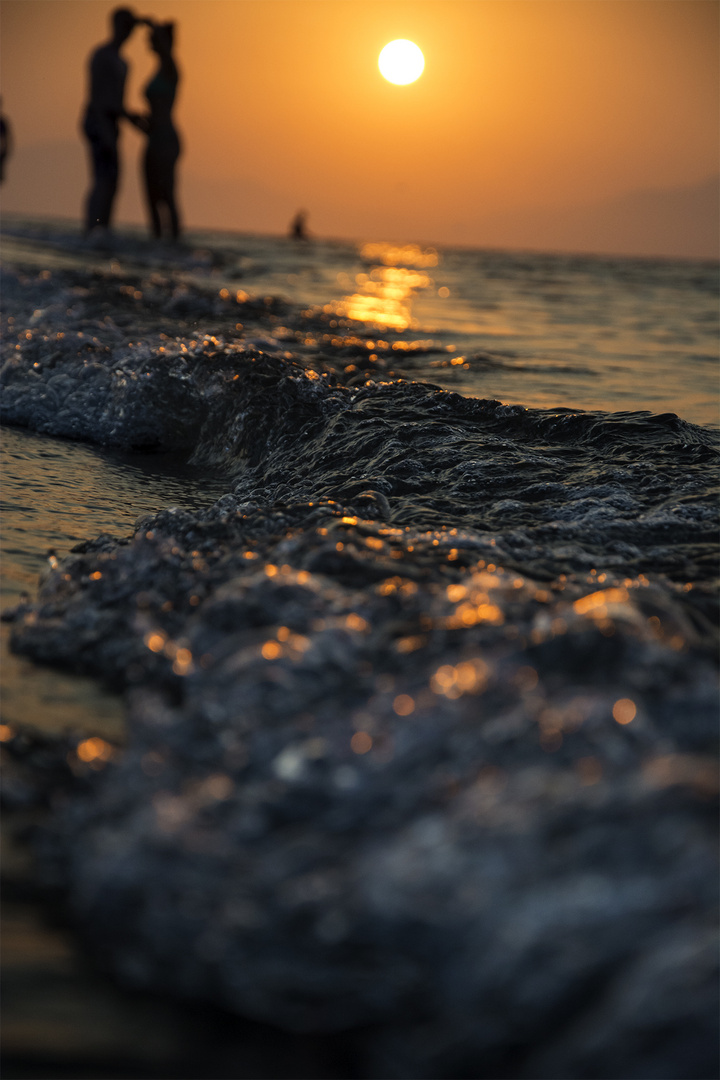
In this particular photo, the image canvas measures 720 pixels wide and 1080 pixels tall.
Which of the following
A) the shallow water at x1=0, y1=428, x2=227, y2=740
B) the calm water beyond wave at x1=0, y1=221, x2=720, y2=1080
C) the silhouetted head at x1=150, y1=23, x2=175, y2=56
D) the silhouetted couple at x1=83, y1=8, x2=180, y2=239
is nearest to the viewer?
the calm water beyond wave at x1=0, y1=221, x2=720, y2=1080

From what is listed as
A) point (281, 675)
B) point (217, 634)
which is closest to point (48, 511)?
point (217, 634)

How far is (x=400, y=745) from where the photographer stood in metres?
1.07

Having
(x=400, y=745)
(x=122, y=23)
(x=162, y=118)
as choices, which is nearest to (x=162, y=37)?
(x=162, y=118)

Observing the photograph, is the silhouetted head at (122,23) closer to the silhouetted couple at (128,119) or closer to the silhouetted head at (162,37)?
the silhouetted couple at (128,119)

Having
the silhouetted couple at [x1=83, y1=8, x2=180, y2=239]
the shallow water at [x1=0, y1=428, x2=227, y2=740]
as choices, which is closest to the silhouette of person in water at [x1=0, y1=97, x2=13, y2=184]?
the silhouetted couple at [x1=83, y1=8, x2=180, y2=239]

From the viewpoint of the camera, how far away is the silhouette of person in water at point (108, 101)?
9.90 meters

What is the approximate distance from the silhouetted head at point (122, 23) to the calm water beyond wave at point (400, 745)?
907 centimetres

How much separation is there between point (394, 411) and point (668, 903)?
8.48 feet

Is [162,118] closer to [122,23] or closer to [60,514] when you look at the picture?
[122,23]

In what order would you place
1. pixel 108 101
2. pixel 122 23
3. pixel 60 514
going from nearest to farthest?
1. pixel 60 514
2. pixel 122 23
3. pixel 108 101

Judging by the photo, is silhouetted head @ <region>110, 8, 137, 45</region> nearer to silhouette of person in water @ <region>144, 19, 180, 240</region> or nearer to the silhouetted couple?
the silhouetted couple

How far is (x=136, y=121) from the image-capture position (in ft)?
34.0

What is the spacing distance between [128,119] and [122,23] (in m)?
0.98

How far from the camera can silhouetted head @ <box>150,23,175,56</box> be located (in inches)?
434
